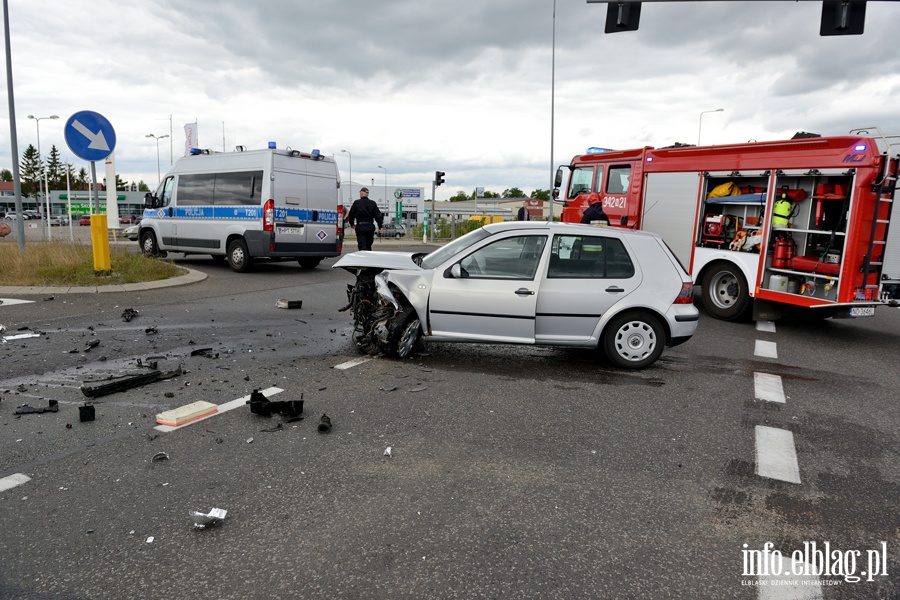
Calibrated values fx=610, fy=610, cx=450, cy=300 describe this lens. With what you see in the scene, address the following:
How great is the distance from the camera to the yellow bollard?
10.9 metres

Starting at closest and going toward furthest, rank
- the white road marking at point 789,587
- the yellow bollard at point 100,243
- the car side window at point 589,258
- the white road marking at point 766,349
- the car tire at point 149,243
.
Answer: the white road marking at point 789,587
the car side window at point 589,258
the white road marking at point 766,349
the yellow bollard at point 100,243
the car tire at point 149,243

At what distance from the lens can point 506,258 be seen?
→ 21.2 feet

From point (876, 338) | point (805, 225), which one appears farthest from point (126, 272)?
point (876, 338)

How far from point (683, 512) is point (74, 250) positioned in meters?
12.5

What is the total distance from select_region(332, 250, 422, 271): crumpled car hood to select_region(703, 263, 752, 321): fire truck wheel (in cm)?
574

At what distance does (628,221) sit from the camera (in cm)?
1198

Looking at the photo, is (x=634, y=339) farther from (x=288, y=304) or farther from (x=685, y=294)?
(x=288, y=304)

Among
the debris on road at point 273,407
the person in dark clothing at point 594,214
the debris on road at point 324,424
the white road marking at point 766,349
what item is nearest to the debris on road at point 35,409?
the debris on road at point 273,407

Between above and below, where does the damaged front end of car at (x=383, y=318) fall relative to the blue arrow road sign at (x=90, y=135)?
below

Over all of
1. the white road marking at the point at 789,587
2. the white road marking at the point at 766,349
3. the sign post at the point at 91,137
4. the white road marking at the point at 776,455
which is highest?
the sign post at the point at 91,137

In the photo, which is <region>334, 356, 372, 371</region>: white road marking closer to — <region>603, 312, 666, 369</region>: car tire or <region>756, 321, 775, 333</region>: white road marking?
<region>603, 312, 666, 369</region>: car tire

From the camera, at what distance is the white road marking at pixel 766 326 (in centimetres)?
948

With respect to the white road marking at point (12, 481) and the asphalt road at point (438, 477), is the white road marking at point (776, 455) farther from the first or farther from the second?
the white road marking at point (12, 481)
